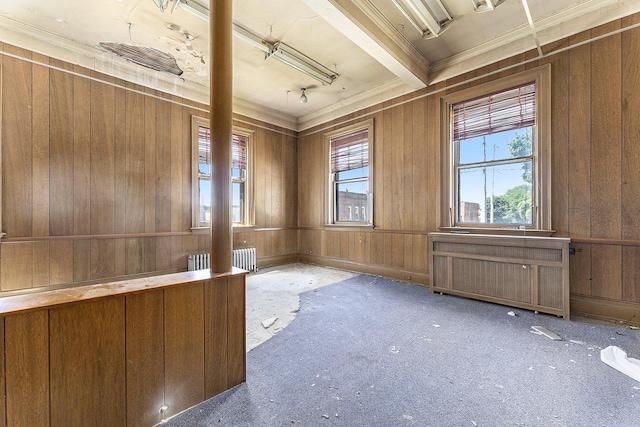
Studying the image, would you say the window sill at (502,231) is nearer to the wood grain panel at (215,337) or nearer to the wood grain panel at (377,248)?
the wood grain panel at (377,248)

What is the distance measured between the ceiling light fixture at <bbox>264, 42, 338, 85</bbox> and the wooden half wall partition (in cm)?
288

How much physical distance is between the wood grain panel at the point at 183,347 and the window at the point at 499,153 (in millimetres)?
3356

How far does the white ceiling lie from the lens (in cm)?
262

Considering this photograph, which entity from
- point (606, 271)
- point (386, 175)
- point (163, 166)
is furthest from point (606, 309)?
point (163, 166)

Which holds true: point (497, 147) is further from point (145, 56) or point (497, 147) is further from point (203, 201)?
point (145, 56)

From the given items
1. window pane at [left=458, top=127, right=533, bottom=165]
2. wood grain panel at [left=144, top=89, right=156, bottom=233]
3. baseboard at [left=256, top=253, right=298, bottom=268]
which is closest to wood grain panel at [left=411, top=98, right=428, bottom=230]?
window pane at [left=458, top=127, right=533, bottom=165]

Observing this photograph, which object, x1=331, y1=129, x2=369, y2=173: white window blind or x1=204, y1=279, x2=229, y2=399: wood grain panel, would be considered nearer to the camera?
x1=204, y1=279, x2=229, y2=399: wood grain panel

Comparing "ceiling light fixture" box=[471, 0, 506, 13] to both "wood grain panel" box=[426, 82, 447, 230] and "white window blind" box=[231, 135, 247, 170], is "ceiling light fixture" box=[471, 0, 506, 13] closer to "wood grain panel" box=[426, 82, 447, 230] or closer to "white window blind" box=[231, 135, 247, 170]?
"wood grain panel" box=[426, 82, 447, 230]

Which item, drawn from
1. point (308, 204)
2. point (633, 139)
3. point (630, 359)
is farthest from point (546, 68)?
point (308, 204)

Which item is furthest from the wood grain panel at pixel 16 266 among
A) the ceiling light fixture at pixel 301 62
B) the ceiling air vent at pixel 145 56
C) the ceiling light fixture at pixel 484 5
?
the ceiling light fixture at pixel 484 5

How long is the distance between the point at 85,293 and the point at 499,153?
4166mm

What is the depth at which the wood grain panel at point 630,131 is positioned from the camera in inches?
97.2

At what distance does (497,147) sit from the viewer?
3.32 metres

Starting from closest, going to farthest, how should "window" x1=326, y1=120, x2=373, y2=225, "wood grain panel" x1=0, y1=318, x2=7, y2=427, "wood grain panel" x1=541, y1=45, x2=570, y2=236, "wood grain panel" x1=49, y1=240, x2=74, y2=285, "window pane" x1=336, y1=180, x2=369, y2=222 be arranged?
"wood grain panel" x1=0, y1=318, x2=7, y2=427 < "wood grain panel" x1=541, y1=45, x2=570, y2=236 < "wood grain panel" x1=49, y1=240, x2=74, y2=285 < "window" x1=326, y1=120, x2=373, y2=225 < "window pane" x1=336, y1=180, x2=369, y2=222
